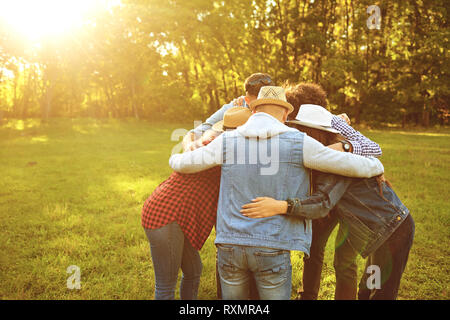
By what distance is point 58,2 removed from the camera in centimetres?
2856

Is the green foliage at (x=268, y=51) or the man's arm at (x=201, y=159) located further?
the green foliage at (x=268, y=51)

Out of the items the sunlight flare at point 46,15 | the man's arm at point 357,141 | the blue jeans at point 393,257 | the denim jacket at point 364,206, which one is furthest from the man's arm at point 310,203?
the sunlight flare at point 46,15

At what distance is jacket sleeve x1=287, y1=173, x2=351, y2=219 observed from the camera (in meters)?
2.37

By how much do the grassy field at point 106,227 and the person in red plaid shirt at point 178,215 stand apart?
1.64m

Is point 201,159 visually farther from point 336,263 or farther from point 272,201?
point 336,263

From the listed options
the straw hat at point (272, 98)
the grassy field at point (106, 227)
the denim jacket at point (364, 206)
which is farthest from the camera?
the grassy field at point (106, 227)

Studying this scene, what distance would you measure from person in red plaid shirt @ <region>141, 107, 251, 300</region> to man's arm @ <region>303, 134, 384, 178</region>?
68cm

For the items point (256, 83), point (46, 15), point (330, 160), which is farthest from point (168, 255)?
point (46, 15)

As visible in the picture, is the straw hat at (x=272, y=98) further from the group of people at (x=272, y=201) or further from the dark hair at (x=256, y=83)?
the dark hair at (x=256, y=83)

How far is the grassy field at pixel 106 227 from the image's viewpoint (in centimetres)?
450

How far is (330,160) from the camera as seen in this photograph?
229 centimetres

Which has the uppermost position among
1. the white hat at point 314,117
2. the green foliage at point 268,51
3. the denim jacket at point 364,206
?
the green foliage at point 268,51

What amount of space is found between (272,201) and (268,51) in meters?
29.2
